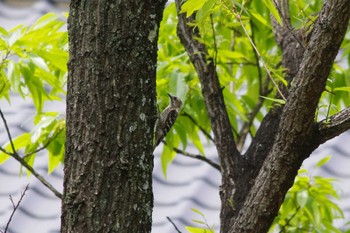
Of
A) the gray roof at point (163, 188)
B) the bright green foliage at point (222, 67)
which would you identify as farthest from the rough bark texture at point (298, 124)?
the gray roof at point (163, 188)

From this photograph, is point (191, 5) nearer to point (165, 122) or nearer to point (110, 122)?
point (110, 122)

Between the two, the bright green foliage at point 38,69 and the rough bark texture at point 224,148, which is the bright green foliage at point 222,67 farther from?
the bright green foliage at point 38,69

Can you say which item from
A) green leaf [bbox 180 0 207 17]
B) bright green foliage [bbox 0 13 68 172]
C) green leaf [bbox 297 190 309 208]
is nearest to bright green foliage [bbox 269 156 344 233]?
green leaf [bbox 297 190 309 208]

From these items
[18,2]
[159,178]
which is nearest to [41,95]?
[159,178]

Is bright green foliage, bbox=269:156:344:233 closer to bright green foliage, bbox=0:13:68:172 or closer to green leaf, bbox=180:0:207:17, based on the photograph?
bright green foliage, bbox=0:13:68:172

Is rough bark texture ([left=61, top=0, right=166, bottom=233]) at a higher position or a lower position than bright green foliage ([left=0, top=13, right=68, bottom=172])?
lower

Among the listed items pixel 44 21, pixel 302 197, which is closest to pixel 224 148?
pixel 302 197

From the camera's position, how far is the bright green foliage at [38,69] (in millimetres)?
2219

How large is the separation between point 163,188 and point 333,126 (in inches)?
105

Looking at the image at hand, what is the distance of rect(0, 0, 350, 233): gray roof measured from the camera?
3718 mm

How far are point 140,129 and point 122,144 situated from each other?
0.14 feet

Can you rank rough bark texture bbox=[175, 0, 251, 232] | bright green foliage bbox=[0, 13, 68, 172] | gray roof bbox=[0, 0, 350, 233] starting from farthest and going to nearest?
gray roof bbox=[0, 0, 350, 233] < bright green foliage bbox=[0, 13, 68, 172] < rough bark texture bbox=[175, 0, 251, 232]

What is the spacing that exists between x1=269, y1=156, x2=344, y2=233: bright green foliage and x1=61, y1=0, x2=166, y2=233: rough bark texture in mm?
1054

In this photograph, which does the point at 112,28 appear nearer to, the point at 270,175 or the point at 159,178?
the point at 270,175
